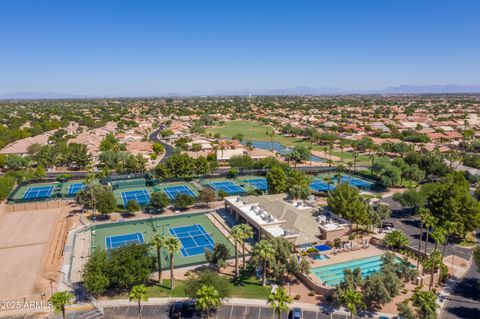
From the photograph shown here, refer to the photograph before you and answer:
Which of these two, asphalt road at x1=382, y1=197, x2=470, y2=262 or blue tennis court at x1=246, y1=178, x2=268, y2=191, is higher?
blue tennis court at x1=246, y1=178, x2=268, y2=191

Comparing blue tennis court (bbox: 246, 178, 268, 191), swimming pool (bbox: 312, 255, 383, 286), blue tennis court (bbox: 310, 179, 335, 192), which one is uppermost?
blue tennis court (bbox: 246, 178, 268, 191)

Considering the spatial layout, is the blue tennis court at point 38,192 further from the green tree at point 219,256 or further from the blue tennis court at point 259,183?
the green tree at point 219,256

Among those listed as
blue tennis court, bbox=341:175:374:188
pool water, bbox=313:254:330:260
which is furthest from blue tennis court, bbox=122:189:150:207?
blue tennis court, bbox=341:175:374:188

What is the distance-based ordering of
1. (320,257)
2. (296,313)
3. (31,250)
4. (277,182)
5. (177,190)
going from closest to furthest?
(296,313)
(320,257)
(31,250)
(277,182)
(177,190)

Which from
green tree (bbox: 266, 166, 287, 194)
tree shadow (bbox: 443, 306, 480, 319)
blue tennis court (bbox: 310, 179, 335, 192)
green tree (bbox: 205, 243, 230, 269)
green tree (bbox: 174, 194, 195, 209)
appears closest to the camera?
tree shadow (bbox: 443, 306, 480, 319)

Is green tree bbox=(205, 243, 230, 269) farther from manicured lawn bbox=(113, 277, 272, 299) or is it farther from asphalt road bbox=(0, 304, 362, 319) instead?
asphalt road bbox=(0, 304, 362, 319)

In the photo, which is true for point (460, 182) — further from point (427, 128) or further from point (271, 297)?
point (427, 128)

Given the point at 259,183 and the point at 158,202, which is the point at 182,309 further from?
the point at 259,183

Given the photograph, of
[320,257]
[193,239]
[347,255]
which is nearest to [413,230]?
[347,255]
